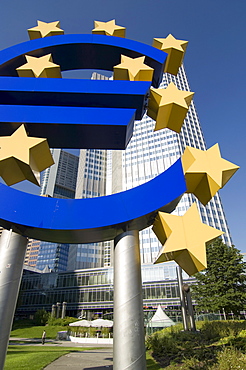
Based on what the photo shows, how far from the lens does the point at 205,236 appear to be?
14.9ft

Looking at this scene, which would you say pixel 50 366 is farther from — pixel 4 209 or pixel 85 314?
pixel 85 314

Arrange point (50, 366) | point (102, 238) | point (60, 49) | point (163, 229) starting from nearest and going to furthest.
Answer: point (163, 229) < point (102, 238) < point (60, 49) < point (50, 366)

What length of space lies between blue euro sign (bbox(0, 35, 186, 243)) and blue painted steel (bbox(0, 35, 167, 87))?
3cm

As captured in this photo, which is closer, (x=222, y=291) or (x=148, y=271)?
(x=222, y=291)

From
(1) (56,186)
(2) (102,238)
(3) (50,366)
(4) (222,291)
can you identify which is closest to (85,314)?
(4) (222,291)

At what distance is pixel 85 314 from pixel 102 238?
56.7 meters

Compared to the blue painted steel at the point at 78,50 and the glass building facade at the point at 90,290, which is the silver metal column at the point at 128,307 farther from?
the glass building facade at the point at 90,290

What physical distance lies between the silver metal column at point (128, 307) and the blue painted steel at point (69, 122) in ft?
9.07

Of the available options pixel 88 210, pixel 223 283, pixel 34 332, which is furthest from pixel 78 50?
pixel 34 332

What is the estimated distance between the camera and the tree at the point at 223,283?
27.6m

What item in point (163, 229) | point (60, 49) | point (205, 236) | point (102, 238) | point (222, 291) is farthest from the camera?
point (222, 291)

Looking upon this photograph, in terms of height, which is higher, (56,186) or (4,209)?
(56,186)

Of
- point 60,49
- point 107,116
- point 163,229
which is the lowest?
point 163,229

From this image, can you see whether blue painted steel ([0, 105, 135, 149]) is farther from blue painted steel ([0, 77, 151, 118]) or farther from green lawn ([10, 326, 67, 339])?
green lawn ([10, 326, 67, 339])
